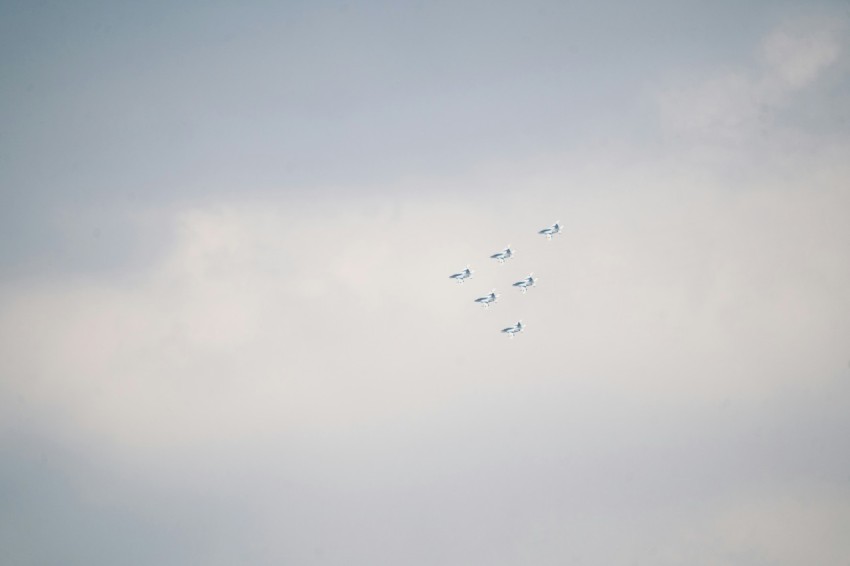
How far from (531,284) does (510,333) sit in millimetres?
7209

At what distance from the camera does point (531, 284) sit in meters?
184

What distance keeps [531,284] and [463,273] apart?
9304 mm

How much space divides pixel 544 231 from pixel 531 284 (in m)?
8.42

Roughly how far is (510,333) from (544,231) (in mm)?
14823

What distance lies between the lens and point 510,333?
18338 cm

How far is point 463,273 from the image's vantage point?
184000mm

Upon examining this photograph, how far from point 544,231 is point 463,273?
12805 millimetres

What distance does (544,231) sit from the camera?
179m
